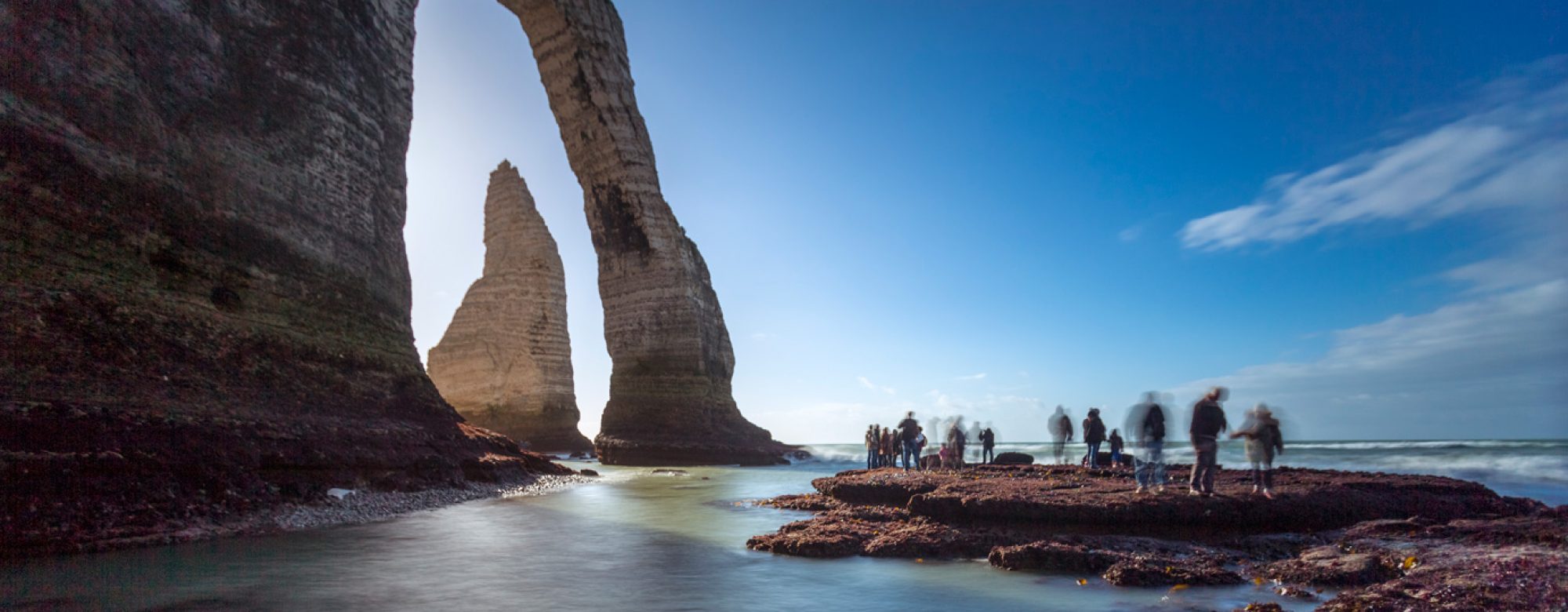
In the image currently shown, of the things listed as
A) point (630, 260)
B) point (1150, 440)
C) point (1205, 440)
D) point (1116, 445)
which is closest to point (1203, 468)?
Answer: point (1205, 440)

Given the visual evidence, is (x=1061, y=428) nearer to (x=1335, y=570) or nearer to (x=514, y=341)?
(x=1335, y=570)

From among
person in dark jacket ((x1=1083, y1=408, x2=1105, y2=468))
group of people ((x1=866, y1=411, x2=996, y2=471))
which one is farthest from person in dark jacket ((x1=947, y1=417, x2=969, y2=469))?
person in dark jacket ((x1=1083, y1=408, x2=1105, y2=468))

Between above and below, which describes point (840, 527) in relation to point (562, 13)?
below

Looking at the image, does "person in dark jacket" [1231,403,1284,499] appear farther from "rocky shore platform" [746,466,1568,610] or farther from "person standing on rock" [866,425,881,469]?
"person standing on rock" [866,425,881,469]

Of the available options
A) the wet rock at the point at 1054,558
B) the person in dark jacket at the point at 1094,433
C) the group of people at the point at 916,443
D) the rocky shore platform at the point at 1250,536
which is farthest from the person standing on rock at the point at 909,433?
the wet rock at the point at 1054,558

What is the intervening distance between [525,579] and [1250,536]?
7.41 m

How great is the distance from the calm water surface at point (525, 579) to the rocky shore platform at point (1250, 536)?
0.35 m

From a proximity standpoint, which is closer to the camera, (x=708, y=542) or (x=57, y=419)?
(x=57, y=419)

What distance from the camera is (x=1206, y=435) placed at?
8328 mm

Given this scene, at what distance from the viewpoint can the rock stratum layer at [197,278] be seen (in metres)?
7.17

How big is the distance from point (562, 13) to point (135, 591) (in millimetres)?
26816

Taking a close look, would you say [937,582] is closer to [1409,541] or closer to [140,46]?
[1409,541]

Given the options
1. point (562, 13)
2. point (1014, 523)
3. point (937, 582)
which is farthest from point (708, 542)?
point (562, 13)

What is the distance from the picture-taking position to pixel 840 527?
802 centimetres
